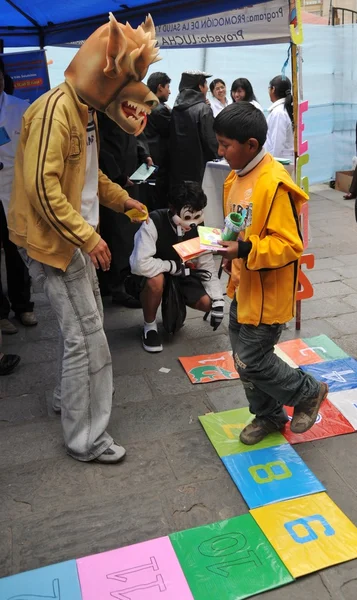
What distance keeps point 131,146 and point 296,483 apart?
2.97 metres

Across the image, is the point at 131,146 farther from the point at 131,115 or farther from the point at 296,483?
the point at 296,483

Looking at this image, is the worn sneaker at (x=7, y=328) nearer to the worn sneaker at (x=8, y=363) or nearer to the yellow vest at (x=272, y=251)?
the worn sneaker at (x=8, y=363)

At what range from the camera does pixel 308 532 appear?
7.36ft

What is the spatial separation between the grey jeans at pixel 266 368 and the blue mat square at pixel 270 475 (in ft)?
0.88

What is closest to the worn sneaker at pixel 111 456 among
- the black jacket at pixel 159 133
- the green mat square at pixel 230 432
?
the green mat square at pixel 230 432

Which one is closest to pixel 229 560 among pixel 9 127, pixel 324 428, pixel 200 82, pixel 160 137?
pixel 324 428

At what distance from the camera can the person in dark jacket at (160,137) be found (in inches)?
212

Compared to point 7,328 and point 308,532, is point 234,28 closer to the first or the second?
point 7,328

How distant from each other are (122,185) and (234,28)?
1433mm

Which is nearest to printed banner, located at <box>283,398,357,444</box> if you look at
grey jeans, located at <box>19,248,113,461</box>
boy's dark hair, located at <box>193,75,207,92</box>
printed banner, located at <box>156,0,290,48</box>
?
grey jeans, located at <box>19,248,113,461</box>

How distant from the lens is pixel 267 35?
3.85m

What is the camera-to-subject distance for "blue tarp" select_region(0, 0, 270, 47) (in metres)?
3.92

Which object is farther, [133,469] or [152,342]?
[152,342]

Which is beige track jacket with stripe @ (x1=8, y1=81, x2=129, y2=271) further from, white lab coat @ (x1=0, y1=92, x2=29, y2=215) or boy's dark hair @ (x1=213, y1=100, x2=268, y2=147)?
white lab coat @ (x1=0, y1=92, x2=29, y2=215)
